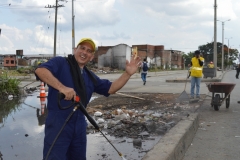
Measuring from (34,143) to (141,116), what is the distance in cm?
321

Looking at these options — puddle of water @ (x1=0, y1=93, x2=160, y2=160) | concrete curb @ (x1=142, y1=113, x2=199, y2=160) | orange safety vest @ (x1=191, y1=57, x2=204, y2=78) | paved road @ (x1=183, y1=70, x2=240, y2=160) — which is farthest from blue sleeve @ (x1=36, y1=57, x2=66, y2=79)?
orange safety vest @ (x1=191, y1=57, x2=204, y2=78)

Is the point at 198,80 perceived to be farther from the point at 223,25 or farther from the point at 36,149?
the point at 223,25

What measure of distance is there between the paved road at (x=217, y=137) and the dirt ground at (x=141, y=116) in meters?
0.67

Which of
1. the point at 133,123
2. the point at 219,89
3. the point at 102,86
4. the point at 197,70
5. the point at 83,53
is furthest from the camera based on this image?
the point at 197,70

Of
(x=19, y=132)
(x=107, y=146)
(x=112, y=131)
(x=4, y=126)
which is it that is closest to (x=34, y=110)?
(x=4, y=126)

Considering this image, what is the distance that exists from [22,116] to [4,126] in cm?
158

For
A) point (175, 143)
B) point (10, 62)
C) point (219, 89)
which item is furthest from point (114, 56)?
point (175, 143)

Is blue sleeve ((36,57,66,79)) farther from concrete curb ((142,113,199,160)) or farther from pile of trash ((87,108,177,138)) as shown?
pile of trash ((87,108,177,138))

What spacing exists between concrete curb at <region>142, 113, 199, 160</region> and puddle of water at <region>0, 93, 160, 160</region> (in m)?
0.44

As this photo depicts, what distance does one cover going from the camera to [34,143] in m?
6.38

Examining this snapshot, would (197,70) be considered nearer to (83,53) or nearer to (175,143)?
Answer: (175,143)

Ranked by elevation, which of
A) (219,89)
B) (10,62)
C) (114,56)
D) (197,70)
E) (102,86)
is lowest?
(219,89)

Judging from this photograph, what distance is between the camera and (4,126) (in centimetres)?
807

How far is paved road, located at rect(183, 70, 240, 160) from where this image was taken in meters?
5.59
